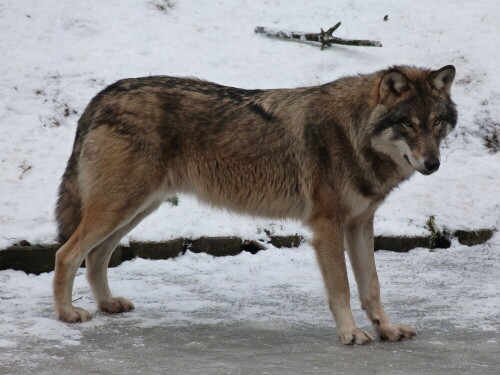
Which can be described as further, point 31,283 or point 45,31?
point 45,31

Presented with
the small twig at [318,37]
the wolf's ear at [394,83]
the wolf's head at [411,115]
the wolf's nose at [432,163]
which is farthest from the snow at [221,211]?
the wolf's ear at [394,83]

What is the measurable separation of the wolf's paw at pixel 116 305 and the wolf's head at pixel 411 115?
2.11m

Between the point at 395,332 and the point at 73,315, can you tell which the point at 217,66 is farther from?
the point at 395,332

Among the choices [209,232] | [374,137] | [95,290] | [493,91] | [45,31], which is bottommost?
[95,290]

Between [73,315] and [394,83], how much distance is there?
8.59ft

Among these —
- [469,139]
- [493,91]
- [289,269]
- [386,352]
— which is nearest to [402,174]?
[386,352]

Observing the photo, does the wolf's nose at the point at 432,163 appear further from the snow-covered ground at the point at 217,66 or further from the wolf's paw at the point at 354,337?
the snow-covered ground at the point at 217,66

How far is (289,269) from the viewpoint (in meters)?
6.83

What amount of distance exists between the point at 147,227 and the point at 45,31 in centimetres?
399

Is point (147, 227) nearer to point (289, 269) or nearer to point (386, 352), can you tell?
point (289, 269)

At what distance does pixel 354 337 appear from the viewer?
4746 millimetres

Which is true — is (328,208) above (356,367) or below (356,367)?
above

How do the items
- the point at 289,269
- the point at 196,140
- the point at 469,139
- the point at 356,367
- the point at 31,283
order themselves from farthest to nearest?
the point at 469,139 → the point at 289,269 → the point at 31,283 → the point at 196,140 → the point at 356,367

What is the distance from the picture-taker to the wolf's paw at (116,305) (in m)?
5.47
